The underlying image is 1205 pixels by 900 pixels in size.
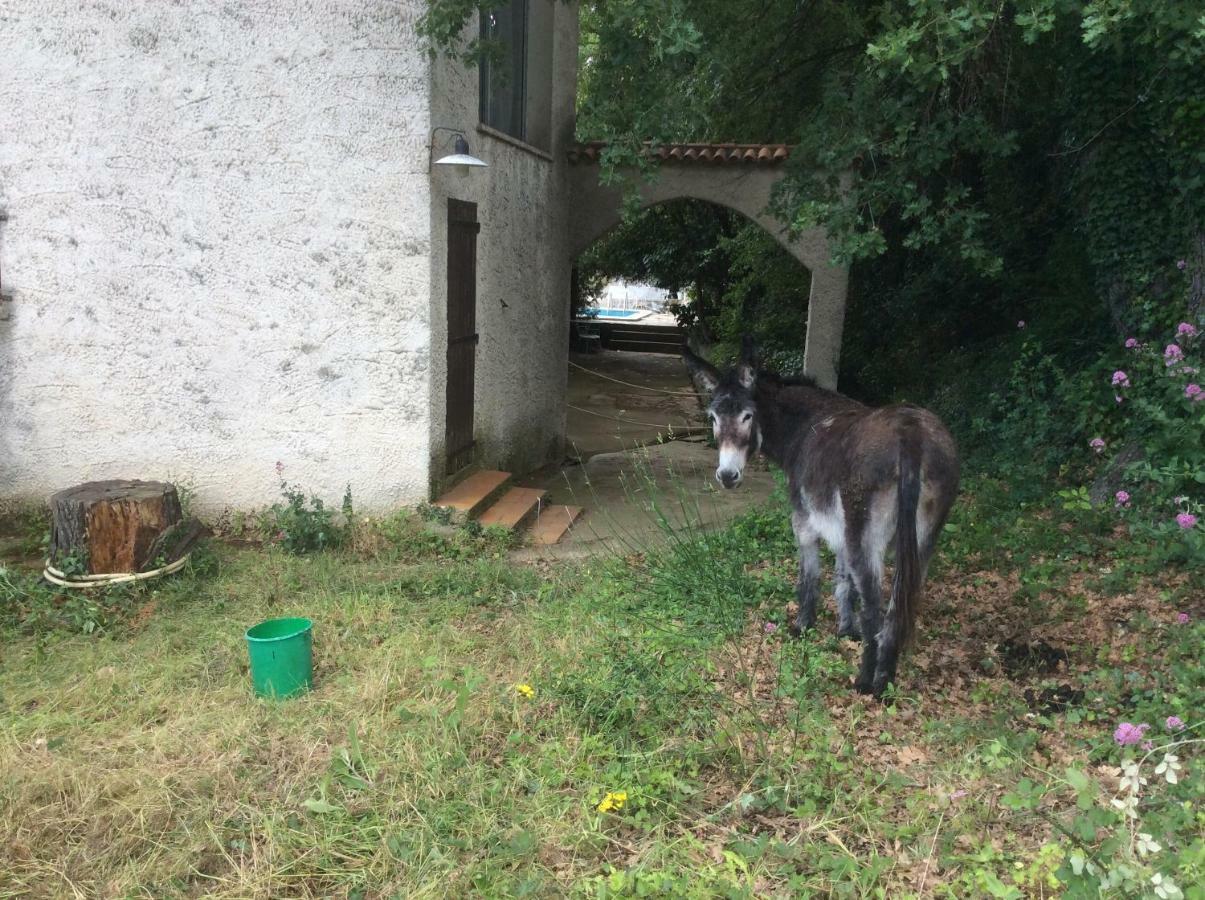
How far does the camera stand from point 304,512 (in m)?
6.05

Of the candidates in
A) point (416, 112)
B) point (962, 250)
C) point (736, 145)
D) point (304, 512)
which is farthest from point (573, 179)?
point (304, 512)

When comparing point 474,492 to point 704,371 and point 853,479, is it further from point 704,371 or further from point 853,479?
point 853,479

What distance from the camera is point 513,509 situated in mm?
6863

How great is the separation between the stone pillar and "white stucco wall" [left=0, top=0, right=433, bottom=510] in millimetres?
5010

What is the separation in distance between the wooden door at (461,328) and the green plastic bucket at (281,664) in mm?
3010

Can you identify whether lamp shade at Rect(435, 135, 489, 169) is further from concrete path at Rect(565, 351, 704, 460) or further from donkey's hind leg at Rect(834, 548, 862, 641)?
donkey's hind leg at Rect(834, 548, 862, 641)

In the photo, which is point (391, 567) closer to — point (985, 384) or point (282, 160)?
point (282, 160)

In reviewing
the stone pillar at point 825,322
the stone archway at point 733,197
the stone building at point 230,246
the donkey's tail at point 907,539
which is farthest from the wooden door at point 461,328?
the stone pillar at point 825,322

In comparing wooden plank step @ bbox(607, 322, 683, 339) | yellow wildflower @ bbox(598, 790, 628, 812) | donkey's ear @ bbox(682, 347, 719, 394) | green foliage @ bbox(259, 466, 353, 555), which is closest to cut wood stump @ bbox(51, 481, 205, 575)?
green foliage @ bbox(259, 466, 353, 555)

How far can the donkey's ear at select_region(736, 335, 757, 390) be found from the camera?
4407 mm

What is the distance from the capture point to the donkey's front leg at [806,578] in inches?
170

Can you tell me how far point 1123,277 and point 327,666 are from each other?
6.53 meters

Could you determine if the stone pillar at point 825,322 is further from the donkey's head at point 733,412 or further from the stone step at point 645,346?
the stone step at point 645,346

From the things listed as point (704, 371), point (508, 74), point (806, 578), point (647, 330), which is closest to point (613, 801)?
point (806, 578)
